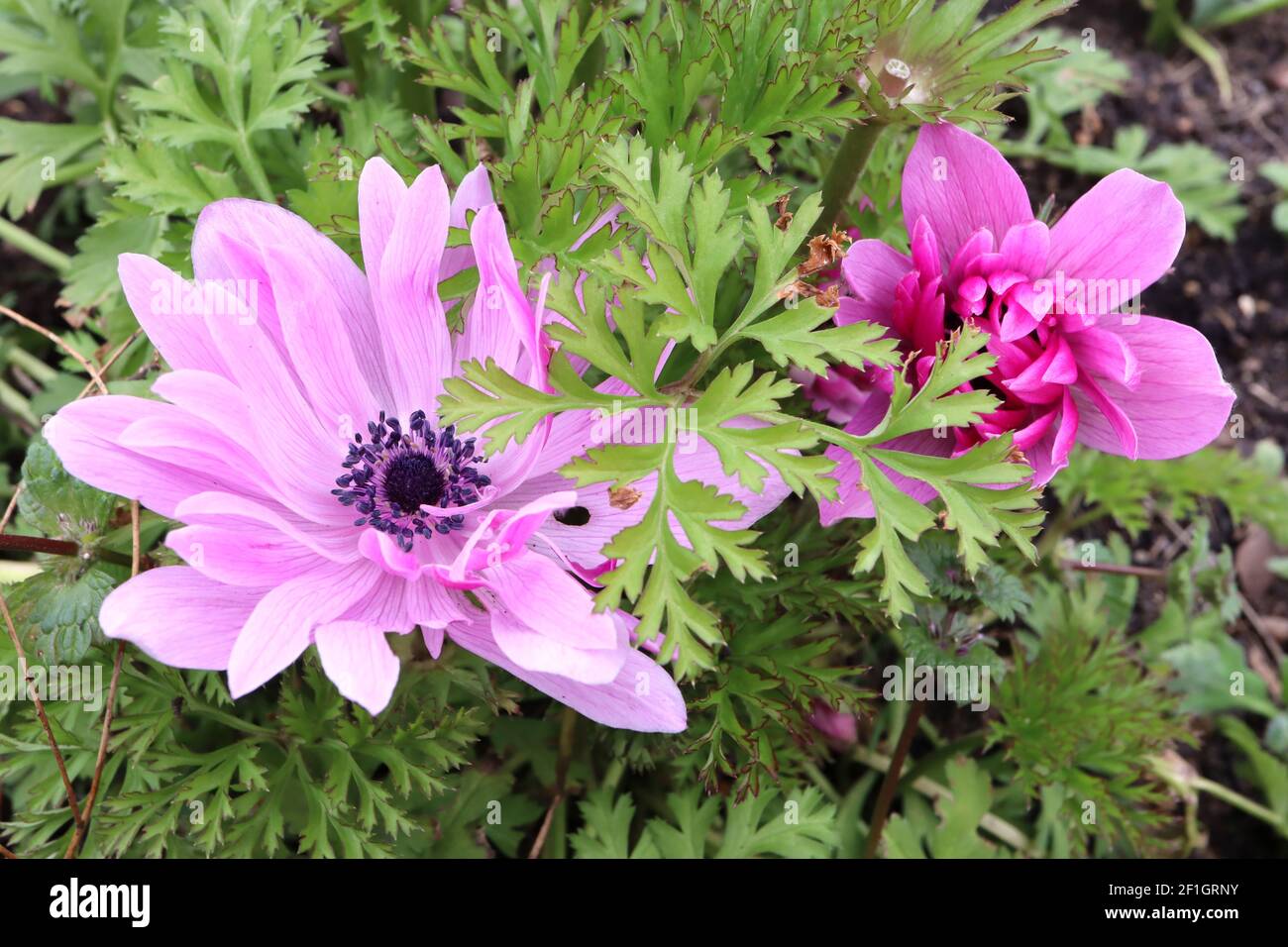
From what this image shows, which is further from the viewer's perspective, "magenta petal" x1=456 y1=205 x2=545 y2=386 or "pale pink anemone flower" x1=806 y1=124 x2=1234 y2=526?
"pale pink anemone flower" x1=806 y1=124 x2=1234 y2=526

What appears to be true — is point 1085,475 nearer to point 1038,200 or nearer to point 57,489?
point 1038,200

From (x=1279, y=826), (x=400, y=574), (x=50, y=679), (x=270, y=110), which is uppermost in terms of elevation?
(x=270, y=110)

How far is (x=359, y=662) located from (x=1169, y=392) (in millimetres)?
1046

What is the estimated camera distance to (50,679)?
63.6 inches

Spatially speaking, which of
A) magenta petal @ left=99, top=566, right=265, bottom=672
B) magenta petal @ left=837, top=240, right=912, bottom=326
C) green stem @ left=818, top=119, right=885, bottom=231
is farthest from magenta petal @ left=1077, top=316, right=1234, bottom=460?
magenta petal @ left=99, top=566, right=265, bottom=672

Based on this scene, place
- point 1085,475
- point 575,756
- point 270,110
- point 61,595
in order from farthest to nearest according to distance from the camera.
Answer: point 1085,475 < point 575,756 < point 270,110 < point 61,595

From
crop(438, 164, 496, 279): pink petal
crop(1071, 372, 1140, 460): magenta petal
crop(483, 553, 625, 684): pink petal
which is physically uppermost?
crop(438, 164, 496, 279): pink petal

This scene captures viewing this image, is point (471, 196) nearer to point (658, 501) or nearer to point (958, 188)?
point (658, 501)

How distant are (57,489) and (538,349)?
781 millimetres

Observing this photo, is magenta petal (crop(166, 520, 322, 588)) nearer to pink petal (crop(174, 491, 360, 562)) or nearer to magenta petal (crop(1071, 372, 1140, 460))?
pink petal (crop(174, 491, 360, 562))

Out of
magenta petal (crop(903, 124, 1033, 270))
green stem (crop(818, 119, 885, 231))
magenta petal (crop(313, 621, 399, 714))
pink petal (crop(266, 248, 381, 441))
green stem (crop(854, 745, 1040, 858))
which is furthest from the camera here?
green stem (crop(854, 745, 1040, 858))

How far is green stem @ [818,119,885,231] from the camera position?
1585mm

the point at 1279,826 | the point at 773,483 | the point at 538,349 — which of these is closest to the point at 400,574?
the point at 538,349

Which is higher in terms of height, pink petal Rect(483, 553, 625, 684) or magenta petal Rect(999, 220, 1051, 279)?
magenta petal Rect(999, 220, 1051, 279)
